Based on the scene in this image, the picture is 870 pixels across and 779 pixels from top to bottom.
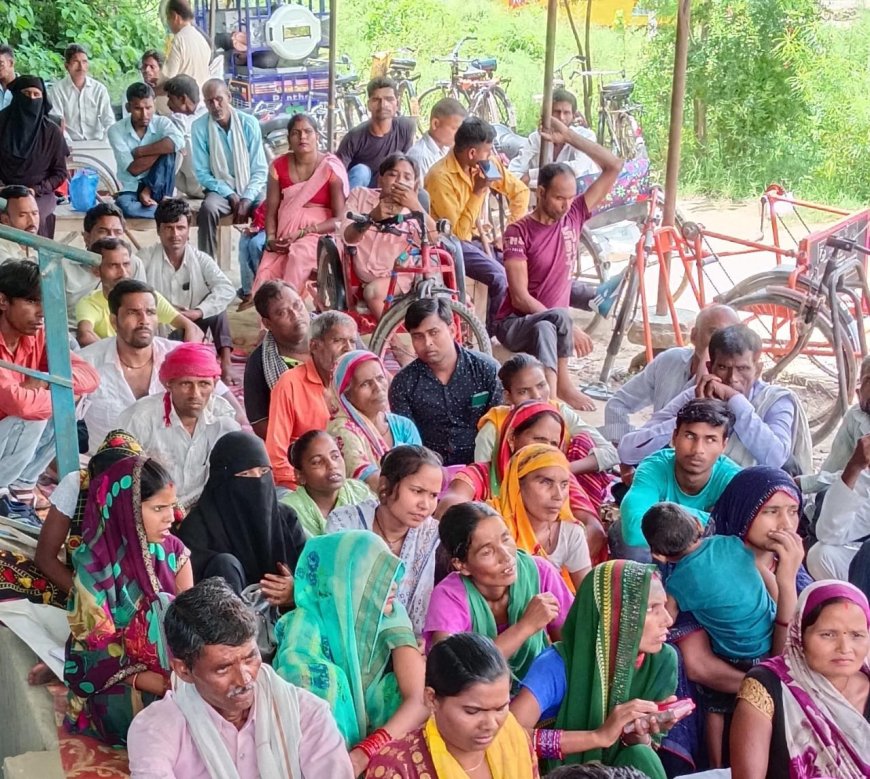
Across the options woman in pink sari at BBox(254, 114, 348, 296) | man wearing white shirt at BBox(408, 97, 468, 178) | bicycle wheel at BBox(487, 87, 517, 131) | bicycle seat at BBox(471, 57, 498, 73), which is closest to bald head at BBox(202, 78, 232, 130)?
woman in pink sari at BBox(254, 114, 348, 296)

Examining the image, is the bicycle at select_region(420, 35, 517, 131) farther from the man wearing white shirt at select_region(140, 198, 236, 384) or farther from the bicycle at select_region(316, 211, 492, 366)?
the man wearing white shirt at select_region(140, 198, 236, 384)

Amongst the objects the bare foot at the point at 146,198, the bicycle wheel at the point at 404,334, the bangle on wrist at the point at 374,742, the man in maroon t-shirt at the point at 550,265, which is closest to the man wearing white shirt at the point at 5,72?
the bare foot at the point at 146,198

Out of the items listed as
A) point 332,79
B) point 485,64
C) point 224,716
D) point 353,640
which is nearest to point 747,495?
point 353,640

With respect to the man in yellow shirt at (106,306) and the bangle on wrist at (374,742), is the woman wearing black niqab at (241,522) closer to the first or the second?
the bangle on wrist at (374,742)

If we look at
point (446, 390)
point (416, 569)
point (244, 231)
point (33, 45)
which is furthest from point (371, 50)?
point (416, 569)

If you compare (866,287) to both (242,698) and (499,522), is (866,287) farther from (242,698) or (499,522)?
(242,698)

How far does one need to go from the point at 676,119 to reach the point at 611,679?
4296 mm

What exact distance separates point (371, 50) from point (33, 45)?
3.62 metres

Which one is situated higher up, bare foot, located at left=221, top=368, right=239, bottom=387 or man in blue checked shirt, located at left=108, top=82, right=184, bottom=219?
man in blue checked shirt, located at left=108, top=82, right=184, bottom=219

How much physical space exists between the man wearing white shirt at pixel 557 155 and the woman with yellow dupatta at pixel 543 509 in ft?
15.5

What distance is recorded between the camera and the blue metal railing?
12.6 feet

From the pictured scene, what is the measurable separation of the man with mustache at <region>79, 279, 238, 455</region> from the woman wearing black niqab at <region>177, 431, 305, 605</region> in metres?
1.09

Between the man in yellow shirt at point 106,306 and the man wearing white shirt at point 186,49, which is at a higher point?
the man wearing white shirt at point 186,49

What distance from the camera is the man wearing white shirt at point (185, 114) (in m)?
8.30
